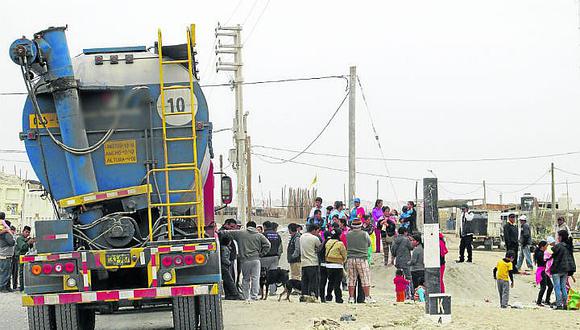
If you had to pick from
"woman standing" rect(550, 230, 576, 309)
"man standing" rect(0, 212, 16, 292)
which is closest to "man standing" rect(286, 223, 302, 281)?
"woman standing" rect(550, 230, 576, 309)

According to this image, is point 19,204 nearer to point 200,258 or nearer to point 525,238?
point 525,238

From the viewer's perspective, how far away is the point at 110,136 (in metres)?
10.9

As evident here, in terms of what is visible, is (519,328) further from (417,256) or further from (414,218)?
(414,218)

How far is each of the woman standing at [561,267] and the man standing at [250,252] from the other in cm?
623

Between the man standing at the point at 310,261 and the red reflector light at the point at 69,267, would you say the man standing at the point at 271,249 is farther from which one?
the red reflector light at the point at 69,267

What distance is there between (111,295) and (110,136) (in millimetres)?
2047

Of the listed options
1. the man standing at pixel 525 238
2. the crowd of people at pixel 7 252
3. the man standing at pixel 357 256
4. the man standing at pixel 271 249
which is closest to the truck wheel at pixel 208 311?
the man standing at pixel 357 256

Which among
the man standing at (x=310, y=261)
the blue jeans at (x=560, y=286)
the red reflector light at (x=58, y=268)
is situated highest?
the red reflector light at (x=58, y=268)

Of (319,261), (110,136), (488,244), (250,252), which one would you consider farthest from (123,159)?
(488,244)

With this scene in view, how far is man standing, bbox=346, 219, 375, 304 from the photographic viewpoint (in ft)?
58.3

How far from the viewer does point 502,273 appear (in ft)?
58.4

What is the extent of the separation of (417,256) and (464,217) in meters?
8.57

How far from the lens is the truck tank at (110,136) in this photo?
419 inches

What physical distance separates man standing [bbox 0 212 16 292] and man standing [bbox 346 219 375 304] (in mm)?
9255
